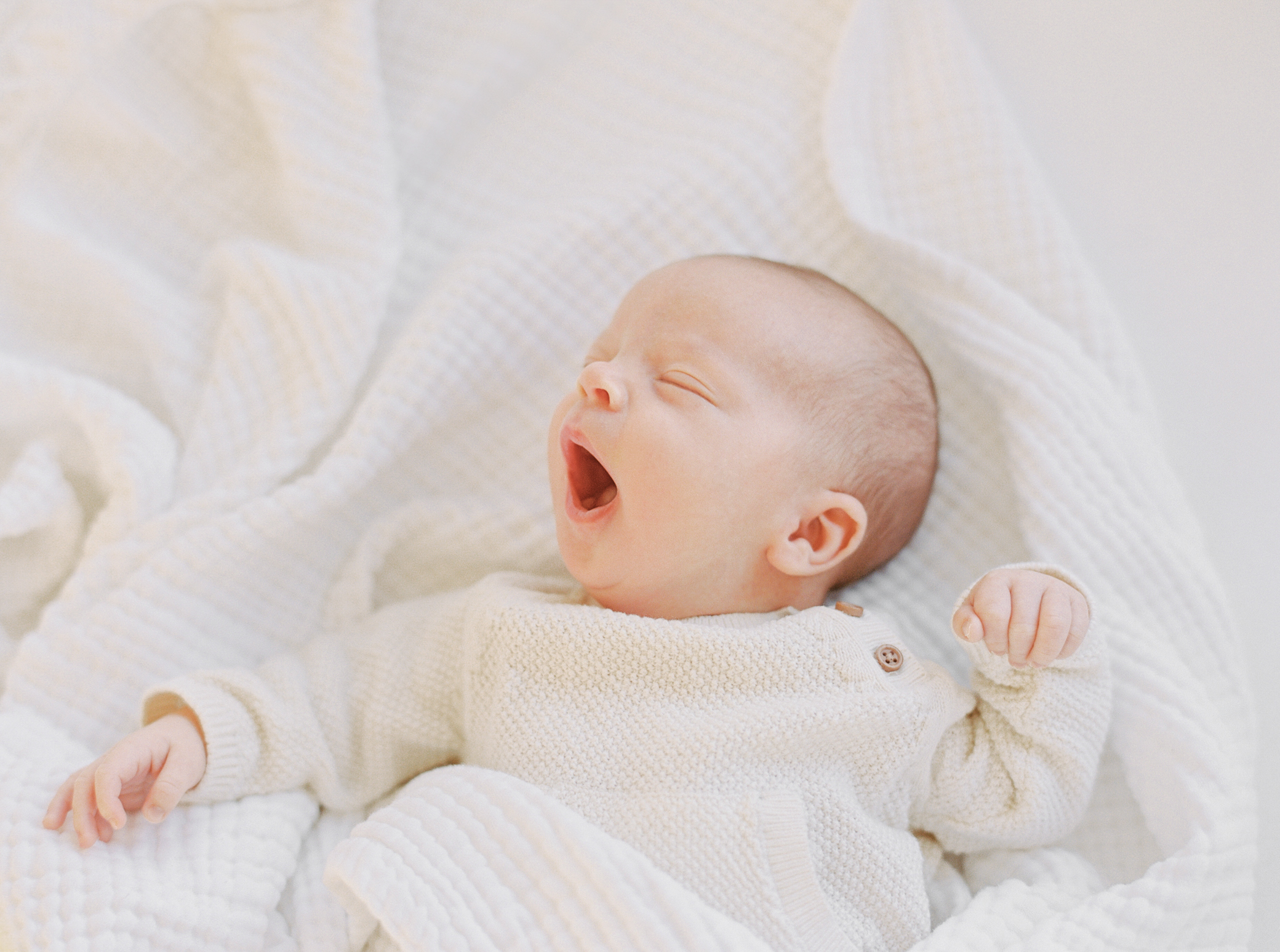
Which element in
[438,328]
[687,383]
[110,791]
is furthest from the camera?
[438,328]

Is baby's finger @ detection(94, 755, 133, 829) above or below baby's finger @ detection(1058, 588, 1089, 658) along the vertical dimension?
below

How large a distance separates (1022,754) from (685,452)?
0.43 m

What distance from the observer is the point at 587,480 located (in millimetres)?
1148

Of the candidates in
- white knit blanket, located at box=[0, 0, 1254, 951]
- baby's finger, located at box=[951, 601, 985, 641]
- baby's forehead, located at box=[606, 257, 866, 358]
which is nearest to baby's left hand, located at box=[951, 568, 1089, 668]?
baby's finger, located at box=[951, 601, 985, 641]

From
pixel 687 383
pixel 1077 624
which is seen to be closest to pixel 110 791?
pixel 687 383

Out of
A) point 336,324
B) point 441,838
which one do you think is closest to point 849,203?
point 336,324

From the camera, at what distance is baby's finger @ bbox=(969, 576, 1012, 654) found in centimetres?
100

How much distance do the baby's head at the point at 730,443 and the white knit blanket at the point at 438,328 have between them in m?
0.17

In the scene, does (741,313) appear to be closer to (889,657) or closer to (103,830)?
(889,657)

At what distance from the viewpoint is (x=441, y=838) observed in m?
0.98

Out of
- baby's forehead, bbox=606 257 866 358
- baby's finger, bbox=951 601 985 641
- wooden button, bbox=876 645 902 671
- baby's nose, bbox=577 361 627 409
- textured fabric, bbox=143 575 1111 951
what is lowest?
textured fabric, bbox=143 575 1111 951

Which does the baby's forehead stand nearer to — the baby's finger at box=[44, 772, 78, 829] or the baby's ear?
the baby's ear

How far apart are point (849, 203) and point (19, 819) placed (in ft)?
3.45

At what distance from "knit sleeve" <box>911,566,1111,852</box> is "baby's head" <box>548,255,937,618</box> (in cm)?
19
